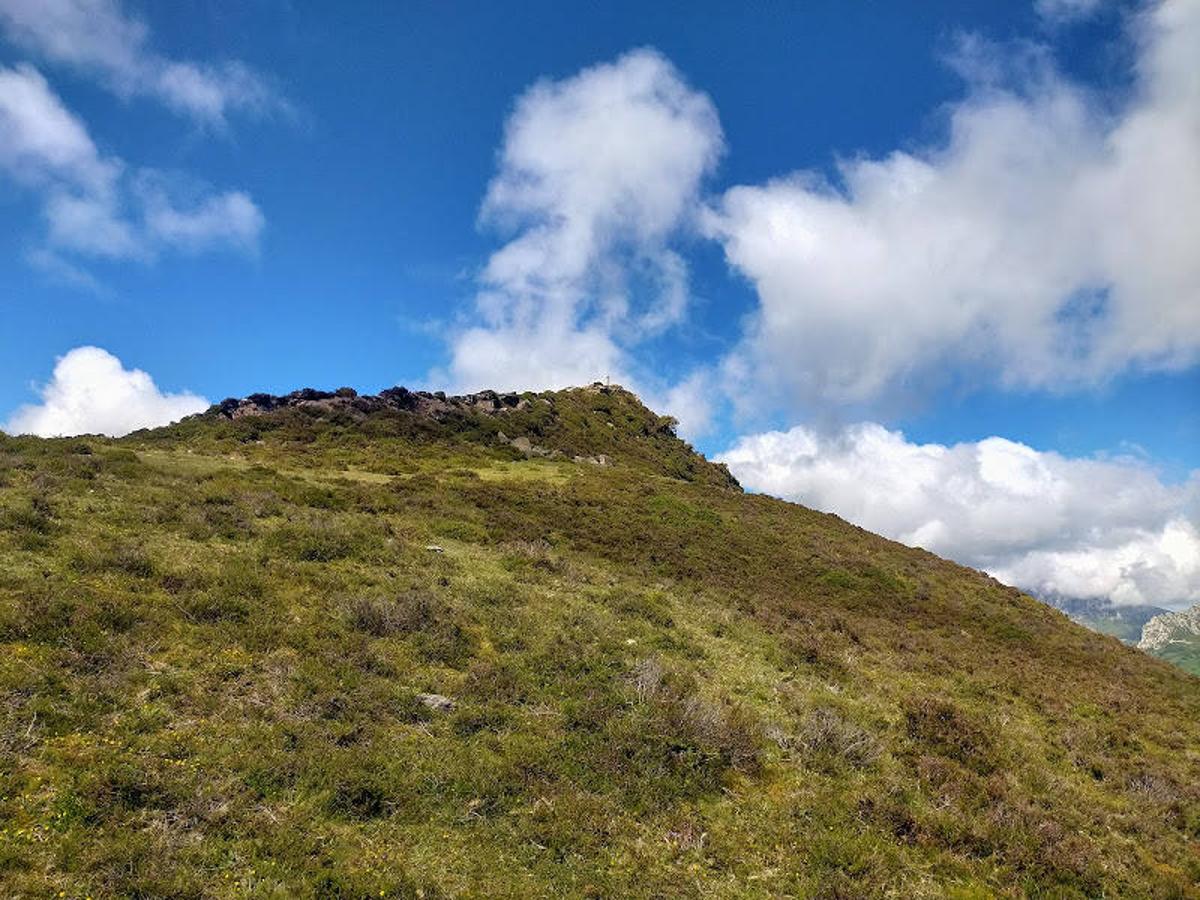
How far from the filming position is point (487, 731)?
449 inches

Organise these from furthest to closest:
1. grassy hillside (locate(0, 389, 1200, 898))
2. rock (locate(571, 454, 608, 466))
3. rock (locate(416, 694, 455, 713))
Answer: rock (locate(571, 454, 608, 466))
rock (locate(416, 694, 455, 713))
grassy hillside (locate(0, 389, 1200, 898))

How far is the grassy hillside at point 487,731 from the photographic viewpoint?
823cm

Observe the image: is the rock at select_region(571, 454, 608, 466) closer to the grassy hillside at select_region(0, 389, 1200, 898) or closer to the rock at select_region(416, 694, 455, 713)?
the grassy hillside at select_region(0, 389, 1200, 898)

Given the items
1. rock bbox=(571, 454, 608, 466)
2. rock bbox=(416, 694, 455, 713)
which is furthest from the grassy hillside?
rock bbox=(571, 454, 608, 466)

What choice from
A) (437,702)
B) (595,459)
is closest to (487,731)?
(437,702)

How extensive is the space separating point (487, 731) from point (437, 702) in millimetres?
1212

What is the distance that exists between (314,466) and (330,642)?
29.9 metres

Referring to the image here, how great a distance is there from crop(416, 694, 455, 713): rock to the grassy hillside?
0.17 ft

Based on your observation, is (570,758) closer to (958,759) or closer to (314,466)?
(958,759)

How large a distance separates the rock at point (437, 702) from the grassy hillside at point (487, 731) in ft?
0.17

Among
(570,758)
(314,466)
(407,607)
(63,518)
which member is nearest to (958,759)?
(570,758)

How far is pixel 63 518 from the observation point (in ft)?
55.8

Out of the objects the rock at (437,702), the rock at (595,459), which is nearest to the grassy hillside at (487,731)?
the rock at (437,702)

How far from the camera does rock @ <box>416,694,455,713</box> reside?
38.7 feet
